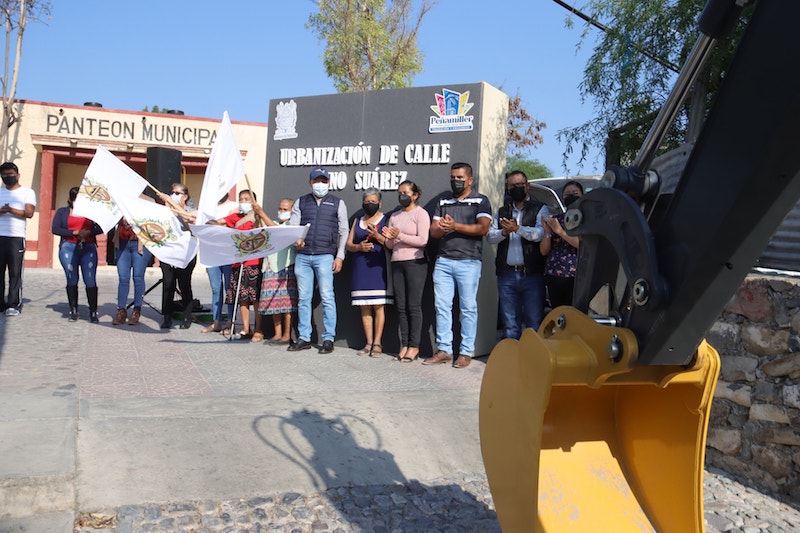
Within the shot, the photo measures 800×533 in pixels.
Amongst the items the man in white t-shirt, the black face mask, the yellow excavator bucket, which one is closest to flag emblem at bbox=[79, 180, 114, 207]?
the man in white t-shirt

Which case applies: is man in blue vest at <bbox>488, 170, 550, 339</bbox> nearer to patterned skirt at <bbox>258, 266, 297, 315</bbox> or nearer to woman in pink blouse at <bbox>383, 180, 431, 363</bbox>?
woman in pink blouse at <bbox>383, 180, 431, 363</bbox>

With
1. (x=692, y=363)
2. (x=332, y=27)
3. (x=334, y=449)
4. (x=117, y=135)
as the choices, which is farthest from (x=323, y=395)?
(x=332, y=27)

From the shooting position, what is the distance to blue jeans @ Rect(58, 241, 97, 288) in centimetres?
966

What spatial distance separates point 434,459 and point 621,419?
79.1 inches

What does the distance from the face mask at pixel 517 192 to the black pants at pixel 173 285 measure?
4.55m

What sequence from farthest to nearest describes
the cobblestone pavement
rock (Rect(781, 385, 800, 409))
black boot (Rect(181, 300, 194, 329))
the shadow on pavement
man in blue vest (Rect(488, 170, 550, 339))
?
black boot (Rect(181, 300, 194, 329))
man in blue vest (Rect(488, 170, 550, 339))
rock (Rect(781, 385, 800, 409))
the shadow on pavement
the cobblestone pavement

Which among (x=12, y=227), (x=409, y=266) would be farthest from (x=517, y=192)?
(x=12, y=227)

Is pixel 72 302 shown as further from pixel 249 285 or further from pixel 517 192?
pixel 517 192

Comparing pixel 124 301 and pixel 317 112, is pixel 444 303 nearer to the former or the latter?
pixel 317 112

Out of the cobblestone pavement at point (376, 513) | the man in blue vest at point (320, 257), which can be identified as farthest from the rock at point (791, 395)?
the man in blue vest at point (320, 257)

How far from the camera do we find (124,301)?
960 cm

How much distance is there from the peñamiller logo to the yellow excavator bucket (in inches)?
212

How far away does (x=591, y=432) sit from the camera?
10.7 ft

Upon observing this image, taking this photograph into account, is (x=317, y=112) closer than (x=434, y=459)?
No
